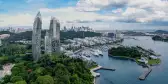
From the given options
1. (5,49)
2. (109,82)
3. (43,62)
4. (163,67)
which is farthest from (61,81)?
(5,49)

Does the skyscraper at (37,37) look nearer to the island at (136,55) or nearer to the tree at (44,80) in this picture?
the tree at (44,80)

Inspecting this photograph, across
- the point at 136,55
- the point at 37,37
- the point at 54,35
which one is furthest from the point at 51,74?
the point at 136,55

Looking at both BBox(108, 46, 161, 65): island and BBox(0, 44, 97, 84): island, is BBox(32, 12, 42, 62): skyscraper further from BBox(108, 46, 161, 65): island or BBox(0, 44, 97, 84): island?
BBox(108, 46, 161, 65): island

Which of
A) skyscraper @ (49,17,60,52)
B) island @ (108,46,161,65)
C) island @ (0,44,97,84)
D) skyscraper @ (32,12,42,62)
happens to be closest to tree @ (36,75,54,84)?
island @ (0,44,97,84)

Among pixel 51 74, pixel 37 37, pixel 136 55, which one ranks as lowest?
pixel 136 55

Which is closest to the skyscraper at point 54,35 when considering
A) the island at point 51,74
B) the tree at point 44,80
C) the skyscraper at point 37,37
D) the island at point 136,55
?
the skyscraper at point 37,37

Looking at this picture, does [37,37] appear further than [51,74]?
Yes

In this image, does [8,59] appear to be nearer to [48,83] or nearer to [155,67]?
[48,83]

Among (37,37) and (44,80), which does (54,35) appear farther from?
(44,80)
